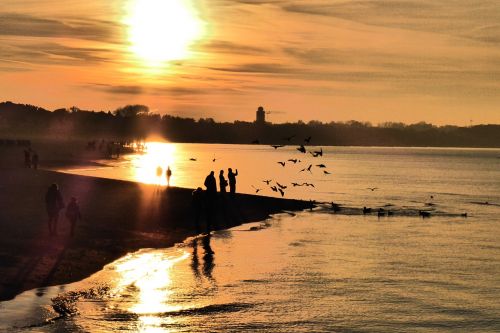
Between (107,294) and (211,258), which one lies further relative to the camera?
(211,258)

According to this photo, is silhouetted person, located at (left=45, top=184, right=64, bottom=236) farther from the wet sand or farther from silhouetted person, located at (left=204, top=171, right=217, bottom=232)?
silhouetted person, located at (left=204, top=171, right=217, bottom=232)

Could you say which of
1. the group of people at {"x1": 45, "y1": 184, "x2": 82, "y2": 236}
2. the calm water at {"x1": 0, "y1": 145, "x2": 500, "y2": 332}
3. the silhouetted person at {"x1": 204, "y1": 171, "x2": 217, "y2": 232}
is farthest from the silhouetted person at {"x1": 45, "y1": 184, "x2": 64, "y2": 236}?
the silhouetted person at {"x1": 204, "y1": 171, "x2": 217, "y2": 232}

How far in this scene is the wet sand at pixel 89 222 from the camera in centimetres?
2252

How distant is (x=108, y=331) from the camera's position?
1716 cm

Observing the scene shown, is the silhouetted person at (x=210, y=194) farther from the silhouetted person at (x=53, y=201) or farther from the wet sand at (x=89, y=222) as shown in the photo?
the silhouetted person at (x=53, y=201)

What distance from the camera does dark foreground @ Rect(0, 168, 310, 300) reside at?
2252 centimetres

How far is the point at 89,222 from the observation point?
1293 inches

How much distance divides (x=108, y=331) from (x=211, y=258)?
38.2 ft

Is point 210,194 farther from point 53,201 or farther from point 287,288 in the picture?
point 287,288

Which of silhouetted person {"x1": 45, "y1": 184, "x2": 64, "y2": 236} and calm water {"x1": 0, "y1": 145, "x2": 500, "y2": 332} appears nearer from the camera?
calm water {"x1": 0, "y1": 145, "x2": 500, "y2": 332}

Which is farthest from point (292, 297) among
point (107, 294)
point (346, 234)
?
point (346, 234)

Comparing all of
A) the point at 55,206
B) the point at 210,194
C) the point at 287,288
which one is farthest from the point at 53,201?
the point at 287,288

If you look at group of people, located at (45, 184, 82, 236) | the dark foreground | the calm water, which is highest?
group of people, located at (45, 184, 82, 236)

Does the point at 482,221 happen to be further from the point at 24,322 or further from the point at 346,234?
the point at 24,322
